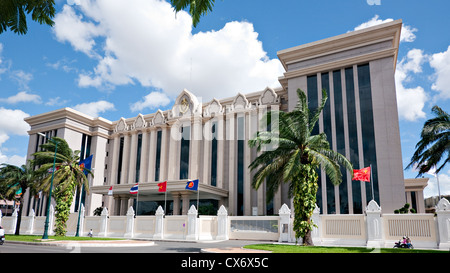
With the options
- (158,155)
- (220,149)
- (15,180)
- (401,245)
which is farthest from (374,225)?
(158,155)

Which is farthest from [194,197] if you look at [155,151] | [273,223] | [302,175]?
[302,175]

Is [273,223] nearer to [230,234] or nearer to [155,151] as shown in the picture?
[230,234]

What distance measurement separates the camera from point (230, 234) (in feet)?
100

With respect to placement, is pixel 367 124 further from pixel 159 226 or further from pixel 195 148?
pixel 159 226

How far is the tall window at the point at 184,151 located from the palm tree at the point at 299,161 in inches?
1147

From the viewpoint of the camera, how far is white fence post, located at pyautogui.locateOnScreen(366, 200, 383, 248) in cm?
2317

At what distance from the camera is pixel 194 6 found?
6816mm

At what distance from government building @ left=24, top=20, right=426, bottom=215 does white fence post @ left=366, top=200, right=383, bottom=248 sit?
12.3 metres

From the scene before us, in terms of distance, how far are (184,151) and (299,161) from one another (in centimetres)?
3184

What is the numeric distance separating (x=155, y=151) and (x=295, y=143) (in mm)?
36110

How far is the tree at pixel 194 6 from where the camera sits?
6.56 m

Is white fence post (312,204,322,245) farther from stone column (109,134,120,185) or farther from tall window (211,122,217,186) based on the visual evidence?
stone column (109,134,120,185)

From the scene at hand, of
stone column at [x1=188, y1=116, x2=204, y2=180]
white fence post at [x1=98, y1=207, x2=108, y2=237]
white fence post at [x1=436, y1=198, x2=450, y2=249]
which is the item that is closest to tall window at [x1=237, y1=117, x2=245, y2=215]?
stone column at [x1=188, y1=116, x2=204, y2=180]
